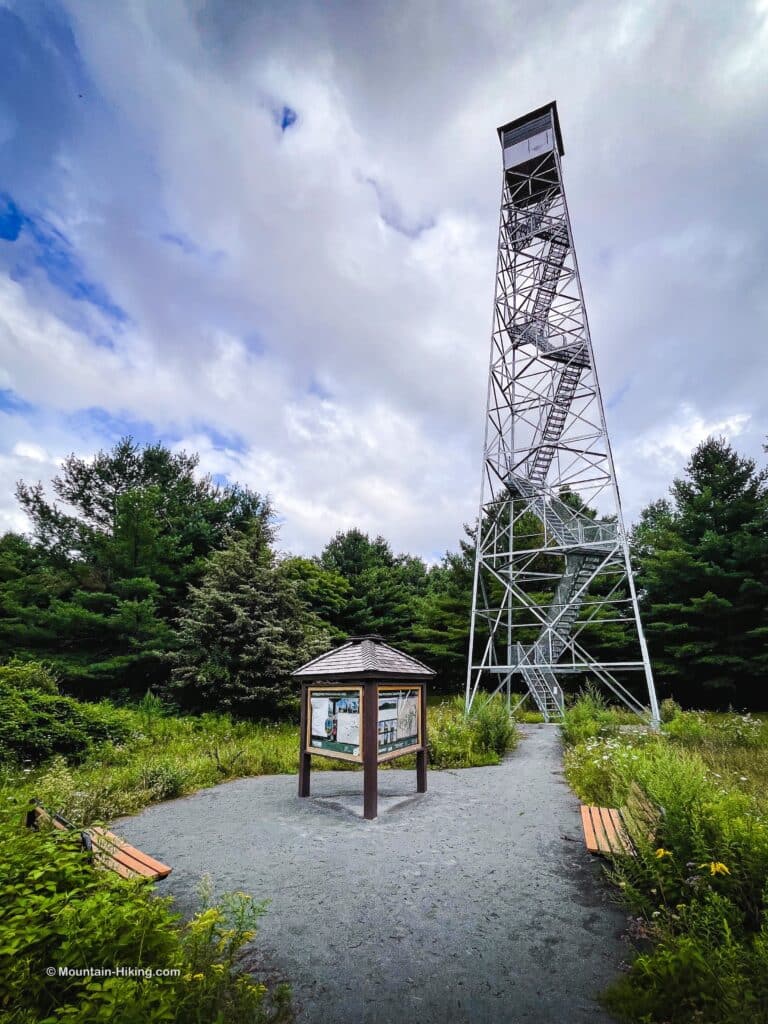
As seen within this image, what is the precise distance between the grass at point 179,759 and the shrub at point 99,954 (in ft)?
8.62

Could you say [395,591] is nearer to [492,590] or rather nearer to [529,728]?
[492,590]

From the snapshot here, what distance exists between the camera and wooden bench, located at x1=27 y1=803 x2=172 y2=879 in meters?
3.70

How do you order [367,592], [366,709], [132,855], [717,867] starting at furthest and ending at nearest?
[367,592], [366,709], [132,855], [717,867]

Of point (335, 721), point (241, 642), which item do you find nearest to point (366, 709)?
point (335, 721)

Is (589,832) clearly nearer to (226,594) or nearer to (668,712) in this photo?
(668,712)

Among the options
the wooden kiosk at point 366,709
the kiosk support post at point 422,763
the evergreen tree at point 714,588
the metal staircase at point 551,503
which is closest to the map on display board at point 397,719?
the wooden kiosk at point 366,709

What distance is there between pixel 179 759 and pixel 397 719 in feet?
16.1

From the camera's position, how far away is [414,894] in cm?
435

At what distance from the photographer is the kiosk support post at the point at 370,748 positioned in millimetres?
6621

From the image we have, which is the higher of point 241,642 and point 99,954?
point 241,642

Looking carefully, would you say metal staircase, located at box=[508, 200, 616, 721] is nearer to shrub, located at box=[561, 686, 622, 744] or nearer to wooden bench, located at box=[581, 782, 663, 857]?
shrub, located at box=[561, 686, 622, 744]

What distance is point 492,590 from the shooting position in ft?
87.6

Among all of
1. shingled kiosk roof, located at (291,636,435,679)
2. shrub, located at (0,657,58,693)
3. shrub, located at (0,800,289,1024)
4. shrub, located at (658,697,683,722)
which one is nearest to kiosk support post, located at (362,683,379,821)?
shingled kiosk roof, located at (291,636,435,679)


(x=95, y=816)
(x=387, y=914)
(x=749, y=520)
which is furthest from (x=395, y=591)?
(x=387, y=914)
